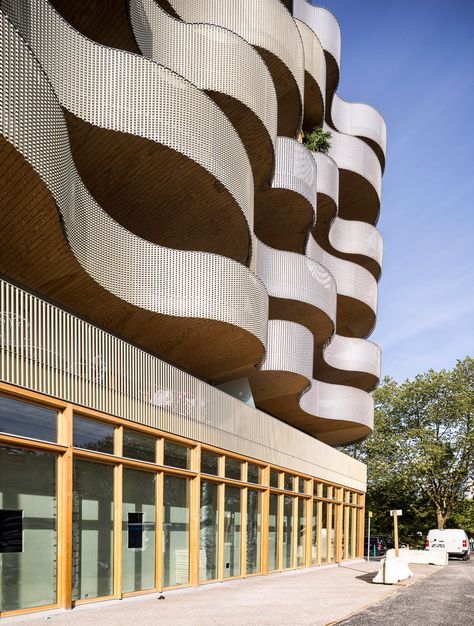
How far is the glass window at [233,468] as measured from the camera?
2116 centimetres

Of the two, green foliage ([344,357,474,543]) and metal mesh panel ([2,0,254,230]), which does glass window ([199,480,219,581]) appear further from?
green foliage ([344,357,474,543])

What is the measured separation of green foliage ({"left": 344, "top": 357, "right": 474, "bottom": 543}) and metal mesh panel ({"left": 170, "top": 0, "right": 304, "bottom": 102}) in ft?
134

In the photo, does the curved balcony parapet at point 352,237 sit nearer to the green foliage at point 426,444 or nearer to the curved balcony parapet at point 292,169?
the curved balcony parapet at point 292,169

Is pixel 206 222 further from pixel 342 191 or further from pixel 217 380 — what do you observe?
pixel 342 191

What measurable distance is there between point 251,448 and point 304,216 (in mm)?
10709

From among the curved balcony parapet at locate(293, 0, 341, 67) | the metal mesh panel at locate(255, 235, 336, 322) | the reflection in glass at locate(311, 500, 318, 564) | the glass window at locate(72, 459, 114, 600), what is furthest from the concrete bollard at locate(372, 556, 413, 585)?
the curved balcony parapet at locate(293, 0, 341, 67)

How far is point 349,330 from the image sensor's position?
4453 centimetres

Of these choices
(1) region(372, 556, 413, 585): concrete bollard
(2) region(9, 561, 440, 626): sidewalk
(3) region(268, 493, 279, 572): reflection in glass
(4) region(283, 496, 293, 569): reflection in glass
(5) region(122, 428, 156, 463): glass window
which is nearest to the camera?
(2) region(9, 561, 440, 626): sidewalk

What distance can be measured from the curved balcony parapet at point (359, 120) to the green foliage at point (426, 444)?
27.1 metres

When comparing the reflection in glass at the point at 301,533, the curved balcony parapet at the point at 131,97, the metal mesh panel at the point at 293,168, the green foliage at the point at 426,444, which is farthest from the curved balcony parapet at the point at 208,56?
the green foliage at the point at 426,444

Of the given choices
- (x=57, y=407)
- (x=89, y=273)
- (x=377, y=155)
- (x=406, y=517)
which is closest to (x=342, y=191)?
(x=377, y=155)

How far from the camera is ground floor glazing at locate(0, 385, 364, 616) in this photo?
11867 mm

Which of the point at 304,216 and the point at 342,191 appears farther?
the point at 342,191

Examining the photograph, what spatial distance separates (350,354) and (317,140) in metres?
11.4
